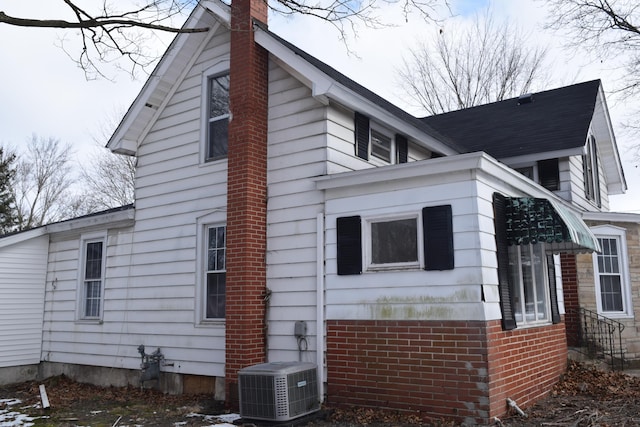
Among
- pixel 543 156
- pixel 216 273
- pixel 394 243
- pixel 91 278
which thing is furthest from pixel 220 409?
pixel 543 156

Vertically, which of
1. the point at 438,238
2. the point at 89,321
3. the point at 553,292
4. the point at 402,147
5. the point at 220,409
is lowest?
the point at 220,409

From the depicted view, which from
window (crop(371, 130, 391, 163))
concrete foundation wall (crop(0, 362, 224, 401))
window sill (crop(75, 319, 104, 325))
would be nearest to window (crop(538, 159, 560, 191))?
window (crop(371, 130, 391, 163))

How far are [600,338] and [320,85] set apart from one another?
27.8 feet

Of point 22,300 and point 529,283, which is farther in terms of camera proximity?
point 22,300

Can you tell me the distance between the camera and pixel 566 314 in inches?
478

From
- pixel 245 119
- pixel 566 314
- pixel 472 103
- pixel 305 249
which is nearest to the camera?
pixel 305 249

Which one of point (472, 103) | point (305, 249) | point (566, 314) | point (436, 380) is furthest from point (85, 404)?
point (472, 103)

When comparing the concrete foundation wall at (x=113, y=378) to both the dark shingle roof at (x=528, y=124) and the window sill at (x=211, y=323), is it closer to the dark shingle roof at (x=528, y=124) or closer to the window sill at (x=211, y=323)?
the window sill at (x=211, y=323)

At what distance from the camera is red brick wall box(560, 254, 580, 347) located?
1195 cm

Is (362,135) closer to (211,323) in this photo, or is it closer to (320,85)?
(320,85)

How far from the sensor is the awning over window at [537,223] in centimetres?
731

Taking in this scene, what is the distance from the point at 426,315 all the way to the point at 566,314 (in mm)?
6393

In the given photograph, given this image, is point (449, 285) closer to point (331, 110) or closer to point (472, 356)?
point (472, 356)

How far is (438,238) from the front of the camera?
23.6 ft
